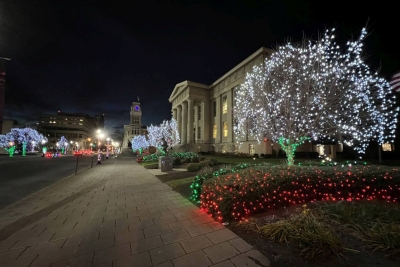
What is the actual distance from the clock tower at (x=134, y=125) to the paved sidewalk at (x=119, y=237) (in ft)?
397

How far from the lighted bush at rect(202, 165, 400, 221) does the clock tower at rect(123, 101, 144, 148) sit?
4838 inches

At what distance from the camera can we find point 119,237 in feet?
13.4

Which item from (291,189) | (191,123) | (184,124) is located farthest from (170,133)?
(291,189)

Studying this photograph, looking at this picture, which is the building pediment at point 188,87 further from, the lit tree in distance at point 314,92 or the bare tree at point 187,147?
the lit tree in distance at point 314,92

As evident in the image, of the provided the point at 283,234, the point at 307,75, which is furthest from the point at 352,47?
the point at 283,234

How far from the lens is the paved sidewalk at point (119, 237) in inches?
126

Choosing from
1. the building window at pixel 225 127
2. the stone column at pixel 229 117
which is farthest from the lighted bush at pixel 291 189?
the building window at pixel 225 127

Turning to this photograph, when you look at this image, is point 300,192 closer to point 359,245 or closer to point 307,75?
point 359,245

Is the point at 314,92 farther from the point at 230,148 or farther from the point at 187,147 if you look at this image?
the point at 187,147

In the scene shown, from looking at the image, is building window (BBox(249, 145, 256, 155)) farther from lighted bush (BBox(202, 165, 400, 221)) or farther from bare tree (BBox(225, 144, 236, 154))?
lighted bush (BBox(202, 165, 400, 221))

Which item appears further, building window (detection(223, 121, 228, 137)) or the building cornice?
building window (detection(223, 121, 228, 137))

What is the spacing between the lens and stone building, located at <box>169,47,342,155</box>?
39.1 metres

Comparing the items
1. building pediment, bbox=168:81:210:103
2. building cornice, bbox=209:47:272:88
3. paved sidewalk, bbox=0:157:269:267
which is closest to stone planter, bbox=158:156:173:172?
paved sidewalk, bbox=0:157:269:267

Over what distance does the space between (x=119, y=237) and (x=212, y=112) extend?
157 ft
